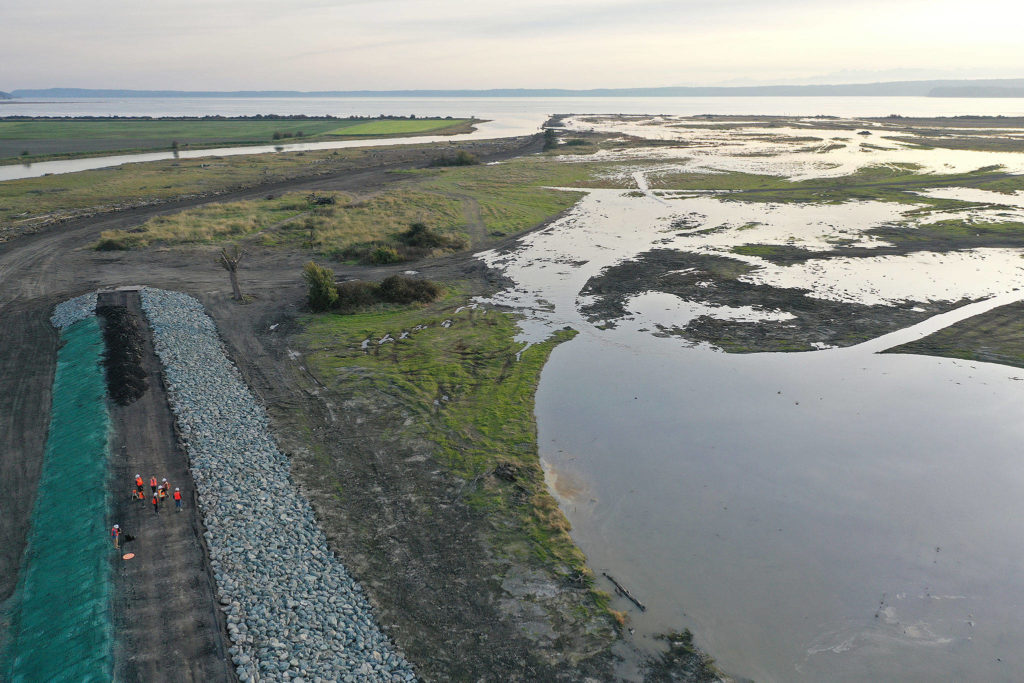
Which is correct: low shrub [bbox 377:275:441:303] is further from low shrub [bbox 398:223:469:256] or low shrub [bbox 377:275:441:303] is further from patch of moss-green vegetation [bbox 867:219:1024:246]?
patch of moss-green vegetation [bbox 867:219:1024:246]

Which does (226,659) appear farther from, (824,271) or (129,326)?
(824,271)

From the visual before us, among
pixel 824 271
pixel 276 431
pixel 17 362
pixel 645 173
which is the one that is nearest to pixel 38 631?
pixel 276 431

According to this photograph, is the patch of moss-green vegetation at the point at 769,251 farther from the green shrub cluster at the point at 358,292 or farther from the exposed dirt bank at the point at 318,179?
the exposed dirt bank at the point at 318,179

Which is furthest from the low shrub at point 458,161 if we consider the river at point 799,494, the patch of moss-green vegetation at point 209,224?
the river at point 799,494

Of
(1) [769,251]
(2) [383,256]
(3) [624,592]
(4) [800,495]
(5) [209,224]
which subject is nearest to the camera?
(3) [624,592]

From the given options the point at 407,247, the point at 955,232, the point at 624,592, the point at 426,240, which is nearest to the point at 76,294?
the point at 407,247

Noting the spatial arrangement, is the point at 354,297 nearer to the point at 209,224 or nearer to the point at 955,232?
the point at 209,224

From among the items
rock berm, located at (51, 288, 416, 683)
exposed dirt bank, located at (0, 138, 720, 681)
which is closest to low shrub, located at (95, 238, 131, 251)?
exposed dirt bank, located at (0, 138, 720, 681)
